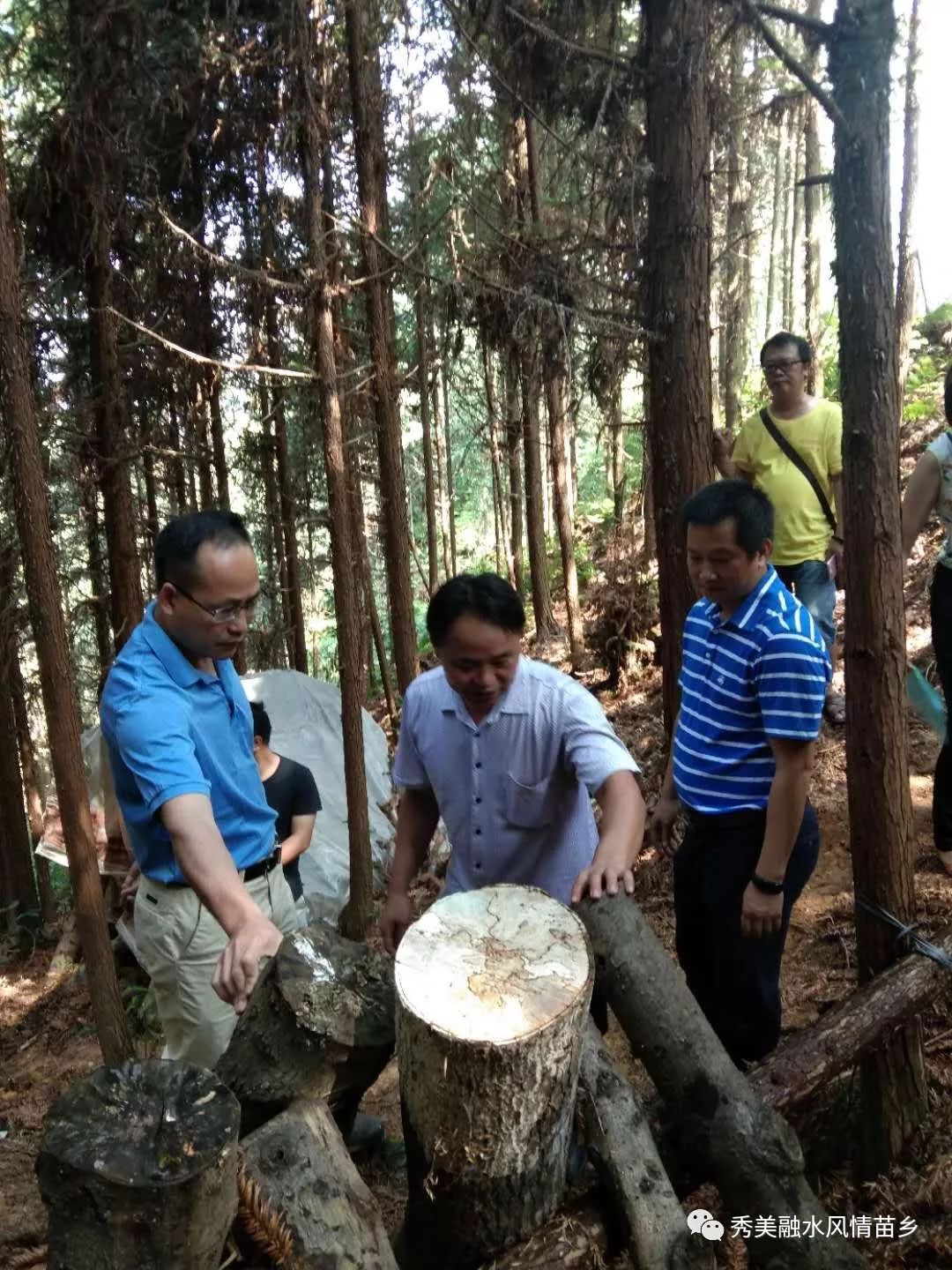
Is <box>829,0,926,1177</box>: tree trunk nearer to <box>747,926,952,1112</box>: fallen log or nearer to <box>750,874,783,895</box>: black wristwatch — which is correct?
<box>747,926,952,1112</box>: fallen log

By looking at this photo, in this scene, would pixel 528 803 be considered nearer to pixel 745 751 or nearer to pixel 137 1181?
pixel 745 751

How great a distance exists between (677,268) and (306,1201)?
4.64m

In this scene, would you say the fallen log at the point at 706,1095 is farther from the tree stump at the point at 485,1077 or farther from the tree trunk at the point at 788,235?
the tree trunk at the point at 788,235

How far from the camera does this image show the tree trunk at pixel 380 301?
6711 millimetres

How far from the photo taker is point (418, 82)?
855 centimetres

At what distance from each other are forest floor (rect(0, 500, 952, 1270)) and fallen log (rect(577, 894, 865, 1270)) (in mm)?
415

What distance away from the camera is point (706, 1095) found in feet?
6.81

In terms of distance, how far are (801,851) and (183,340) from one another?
8.48 metres

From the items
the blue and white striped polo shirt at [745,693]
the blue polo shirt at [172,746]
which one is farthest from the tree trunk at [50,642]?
the blue and white striped polo shirt at [745,693]

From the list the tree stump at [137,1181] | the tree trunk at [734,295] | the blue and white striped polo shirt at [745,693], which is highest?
the tree trunk at [734,295]

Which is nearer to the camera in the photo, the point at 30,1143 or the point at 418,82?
the point at 30,1143

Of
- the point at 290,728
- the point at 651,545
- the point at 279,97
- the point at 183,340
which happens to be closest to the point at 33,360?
the point at 183,340

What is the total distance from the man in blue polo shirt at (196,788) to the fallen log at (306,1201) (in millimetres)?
381

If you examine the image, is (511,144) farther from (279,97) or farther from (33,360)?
(33,360)
